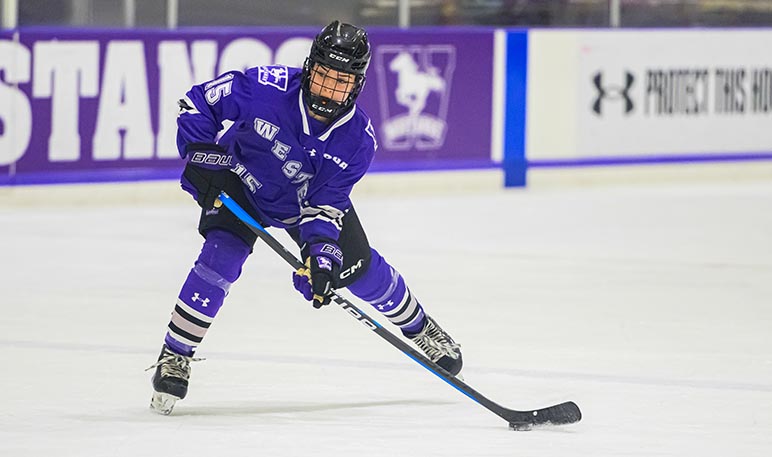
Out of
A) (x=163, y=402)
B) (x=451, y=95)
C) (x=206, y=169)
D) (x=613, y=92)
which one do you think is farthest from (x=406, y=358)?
(x=613, y=92)

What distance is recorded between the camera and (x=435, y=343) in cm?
431

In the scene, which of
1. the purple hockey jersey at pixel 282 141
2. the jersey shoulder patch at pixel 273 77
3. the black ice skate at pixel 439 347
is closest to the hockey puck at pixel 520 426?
the black ice skate at pixel 439 347

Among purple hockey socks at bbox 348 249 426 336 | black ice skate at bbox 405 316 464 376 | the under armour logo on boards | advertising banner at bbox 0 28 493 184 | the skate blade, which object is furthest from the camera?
the under armour logo on boards

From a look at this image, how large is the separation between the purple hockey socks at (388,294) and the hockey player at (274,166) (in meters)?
0.05

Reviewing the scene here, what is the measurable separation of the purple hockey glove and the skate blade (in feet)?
1.37

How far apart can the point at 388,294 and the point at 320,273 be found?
36cm

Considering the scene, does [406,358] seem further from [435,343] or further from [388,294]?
[388,294]

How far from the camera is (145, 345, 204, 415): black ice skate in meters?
3.91

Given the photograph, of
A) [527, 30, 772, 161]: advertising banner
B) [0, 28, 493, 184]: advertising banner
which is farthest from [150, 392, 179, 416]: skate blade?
[527, 30, 772, 161]: advertising banner

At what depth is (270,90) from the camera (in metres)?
4.00

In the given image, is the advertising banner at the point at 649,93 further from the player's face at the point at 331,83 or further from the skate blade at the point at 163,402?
the skate blade at the point at 163,402

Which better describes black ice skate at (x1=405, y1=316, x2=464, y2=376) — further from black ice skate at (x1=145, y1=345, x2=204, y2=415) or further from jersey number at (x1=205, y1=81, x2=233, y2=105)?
jersey number at (x1=205, y1=81, x2=233, y2=105)

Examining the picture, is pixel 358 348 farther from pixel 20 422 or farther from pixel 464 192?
pixel 464 192

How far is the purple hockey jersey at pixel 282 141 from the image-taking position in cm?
397
